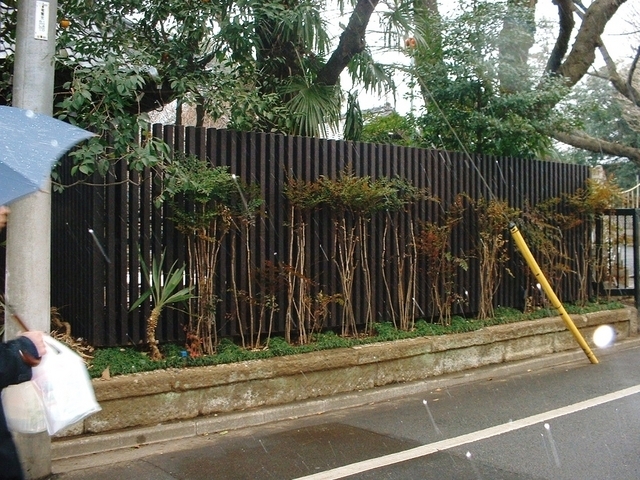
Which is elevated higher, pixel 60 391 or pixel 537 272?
pixel 537 272

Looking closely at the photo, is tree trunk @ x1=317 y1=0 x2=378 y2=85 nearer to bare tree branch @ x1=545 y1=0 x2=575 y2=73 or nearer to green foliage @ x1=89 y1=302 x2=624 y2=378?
green foliage @ x1=89 y1=302 x2=624 y2=378

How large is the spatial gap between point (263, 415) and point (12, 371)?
4.48 m

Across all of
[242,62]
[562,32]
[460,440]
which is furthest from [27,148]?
[562,32]

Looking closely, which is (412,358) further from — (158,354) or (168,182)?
(168,182)

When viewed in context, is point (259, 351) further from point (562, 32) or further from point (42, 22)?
point (562, 32)

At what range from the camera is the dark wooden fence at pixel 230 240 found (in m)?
7.04

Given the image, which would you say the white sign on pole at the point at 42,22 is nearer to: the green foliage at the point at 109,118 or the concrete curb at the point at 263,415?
the green foliage at the point at 109,118

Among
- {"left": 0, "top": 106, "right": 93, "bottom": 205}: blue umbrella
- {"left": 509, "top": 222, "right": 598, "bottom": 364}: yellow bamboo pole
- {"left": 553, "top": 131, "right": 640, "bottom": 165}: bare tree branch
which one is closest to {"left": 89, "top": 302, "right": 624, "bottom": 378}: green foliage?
{"left": 509, "top": 222, "right": 598, "bottom": 364}: yellow bamboo pole

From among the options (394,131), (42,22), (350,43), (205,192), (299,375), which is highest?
(350,43)

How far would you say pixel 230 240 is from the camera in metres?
7.79

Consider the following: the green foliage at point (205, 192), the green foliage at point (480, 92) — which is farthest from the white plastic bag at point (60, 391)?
the green foliage at point (480, 92)

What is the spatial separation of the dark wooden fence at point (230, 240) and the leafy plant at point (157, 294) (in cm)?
12

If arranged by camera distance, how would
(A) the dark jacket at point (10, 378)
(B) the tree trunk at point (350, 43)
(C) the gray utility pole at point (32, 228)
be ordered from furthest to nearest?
(B) the tree trunk at point (350, 43)
(C) the gray utility pole at point (32, 228)
(A) the dark jacket at point (10, 378)

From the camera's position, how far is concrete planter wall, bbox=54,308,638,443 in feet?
20.8
